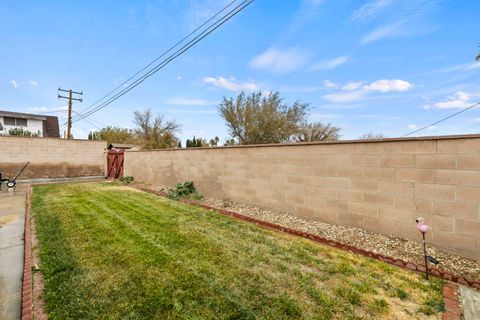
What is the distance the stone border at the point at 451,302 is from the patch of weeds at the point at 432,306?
0.04 metres

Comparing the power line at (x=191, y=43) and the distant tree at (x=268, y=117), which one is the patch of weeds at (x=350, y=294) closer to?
the power line at (x=191, y=43)

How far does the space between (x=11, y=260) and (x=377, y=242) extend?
19.5ft

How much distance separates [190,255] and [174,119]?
1343 inches

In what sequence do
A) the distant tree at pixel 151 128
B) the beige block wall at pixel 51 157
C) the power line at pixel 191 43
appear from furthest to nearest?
the distant tree at pixel 151 128
the beige block wall at pixel 51 157
the power line at pixel 191 43

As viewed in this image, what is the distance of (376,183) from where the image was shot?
434 centimetres

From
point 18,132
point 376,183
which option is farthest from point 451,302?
point 18,132

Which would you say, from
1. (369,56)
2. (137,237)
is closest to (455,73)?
(369,56)

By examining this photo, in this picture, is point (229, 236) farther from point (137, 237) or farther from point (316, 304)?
point (316, 304)

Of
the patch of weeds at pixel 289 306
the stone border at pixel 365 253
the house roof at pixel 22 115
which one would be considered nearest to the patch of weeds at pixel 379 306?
the patch of weeds at pixel 289 306

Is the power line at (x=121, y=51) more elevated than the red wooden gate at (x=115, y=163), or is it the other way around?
the power line at (x=121, y=51)

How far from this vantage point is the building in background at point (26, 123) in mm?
24261

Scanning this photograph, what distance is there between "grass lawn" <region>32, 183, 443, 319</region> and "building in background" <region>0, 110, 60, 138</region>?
27898mm

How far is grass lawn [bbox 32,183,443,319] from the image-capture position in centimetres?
238

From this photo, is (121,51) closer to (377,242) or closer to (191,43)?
(191,43)
